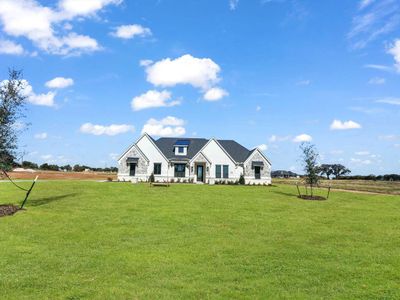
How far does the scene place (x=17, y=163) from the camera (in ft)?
87.9

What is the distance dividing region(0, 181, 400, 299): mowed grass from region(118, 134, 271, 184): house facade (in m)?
33.1

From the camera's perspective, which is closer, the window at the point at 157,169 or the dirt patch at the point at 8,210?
the dirt patch at the point at 8,210

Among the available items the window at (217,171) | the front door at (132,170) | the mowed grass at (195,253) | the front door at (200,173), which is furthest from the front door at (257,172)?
the mowed grass at (195,253)

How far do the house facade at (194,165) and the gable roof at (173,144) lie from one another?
162mm

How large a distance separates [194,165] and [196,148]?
4494 millimetres

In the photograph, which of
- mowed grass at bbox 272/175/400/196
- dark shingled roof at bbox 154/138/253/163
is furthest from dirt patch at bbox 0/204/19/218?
dark shingled roof at bbox 154/138/253/163

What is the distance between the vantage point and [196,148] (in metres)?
Answer: 63.4

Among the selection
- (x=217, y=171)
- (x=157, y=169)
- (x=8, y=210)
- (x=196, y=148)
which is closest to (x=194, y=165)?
(x=217, y=171)

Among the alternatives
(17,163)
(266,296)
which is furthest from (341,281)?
(17,163)

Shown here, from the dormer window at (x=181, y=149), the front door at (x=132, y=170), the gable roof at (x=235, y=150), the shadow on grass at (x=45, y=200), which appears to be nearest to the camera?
the shadow on grass at (x=45, y=200)

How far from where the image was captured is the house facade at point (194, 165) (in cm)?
5947

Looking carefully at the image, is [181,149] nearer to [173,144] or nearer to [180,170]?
[173,144]

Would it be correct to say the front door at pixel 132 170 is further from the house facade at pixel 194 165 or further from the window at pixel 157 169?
the window at pixel 157 169

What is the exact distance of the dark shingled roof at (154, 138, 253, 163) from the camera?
61.3m
